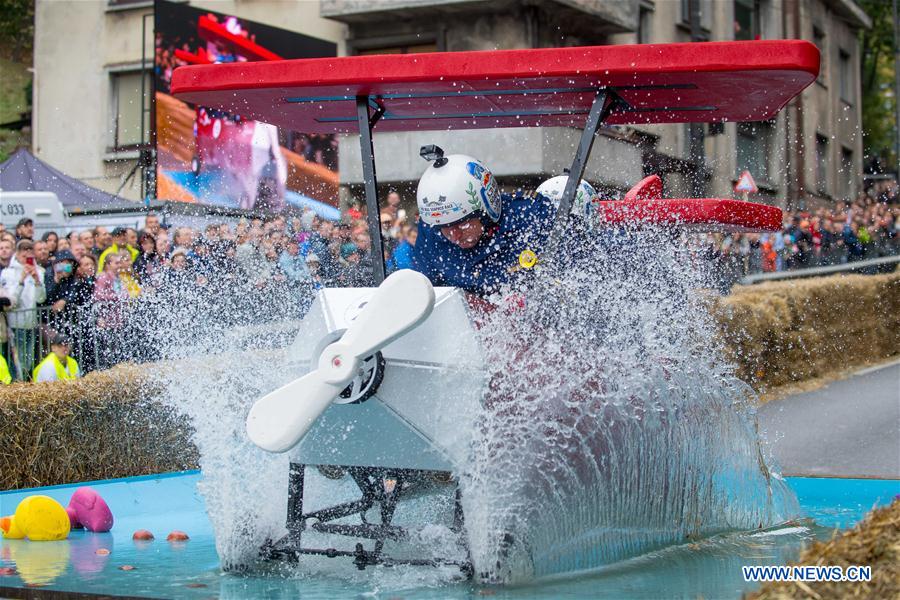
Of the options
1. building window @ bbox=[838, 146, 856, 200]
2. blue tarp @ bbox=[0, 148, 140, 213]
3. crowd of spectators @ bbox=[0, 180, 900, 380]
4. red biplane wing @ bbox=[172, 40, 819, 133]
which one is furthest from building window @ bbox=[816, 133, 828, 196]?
red biplane wing @ bbox=[172, 40, 819, 133]

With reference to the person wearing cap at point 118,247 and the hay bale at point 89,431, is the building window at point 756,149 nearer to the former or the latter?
the person wearing cap at point 118,247

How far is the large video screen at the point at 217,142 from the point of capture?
20.5 meters

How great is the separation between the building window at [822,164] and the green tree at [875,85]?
983 centimetres

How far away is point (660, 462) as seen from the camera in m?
6.95

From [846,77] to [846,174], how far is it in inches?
135

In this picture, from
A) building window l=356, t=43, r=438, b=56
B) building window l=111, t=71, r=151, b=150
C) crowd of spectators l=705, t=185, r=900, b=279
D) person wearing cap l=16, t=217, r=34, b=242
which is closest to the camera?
person wearing cap l=16, t=217, r=34, b=242

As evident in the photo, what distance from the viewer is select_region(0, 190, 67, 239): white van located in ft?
51.5

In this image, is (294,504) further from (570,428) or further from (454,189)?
(454,189)

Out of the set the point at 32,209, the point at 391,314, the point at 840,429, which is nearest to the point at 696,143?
the point at 840,429

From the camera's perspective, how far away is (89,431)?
9680 millimetres

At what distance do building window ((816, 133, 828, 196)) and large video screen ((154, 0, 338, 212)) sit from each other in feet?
58.8

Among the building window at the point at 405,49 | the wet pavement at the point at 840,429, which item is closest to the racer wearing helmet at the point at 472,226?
the wet pavement at the point at 840,429

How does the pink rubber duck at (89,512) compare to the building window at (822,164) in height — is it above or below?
below

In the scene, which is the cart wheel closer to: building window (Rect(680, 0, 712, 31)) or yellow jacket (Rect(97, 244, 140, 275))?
yellow jacket (Rect(97, 244, 140, 275))
